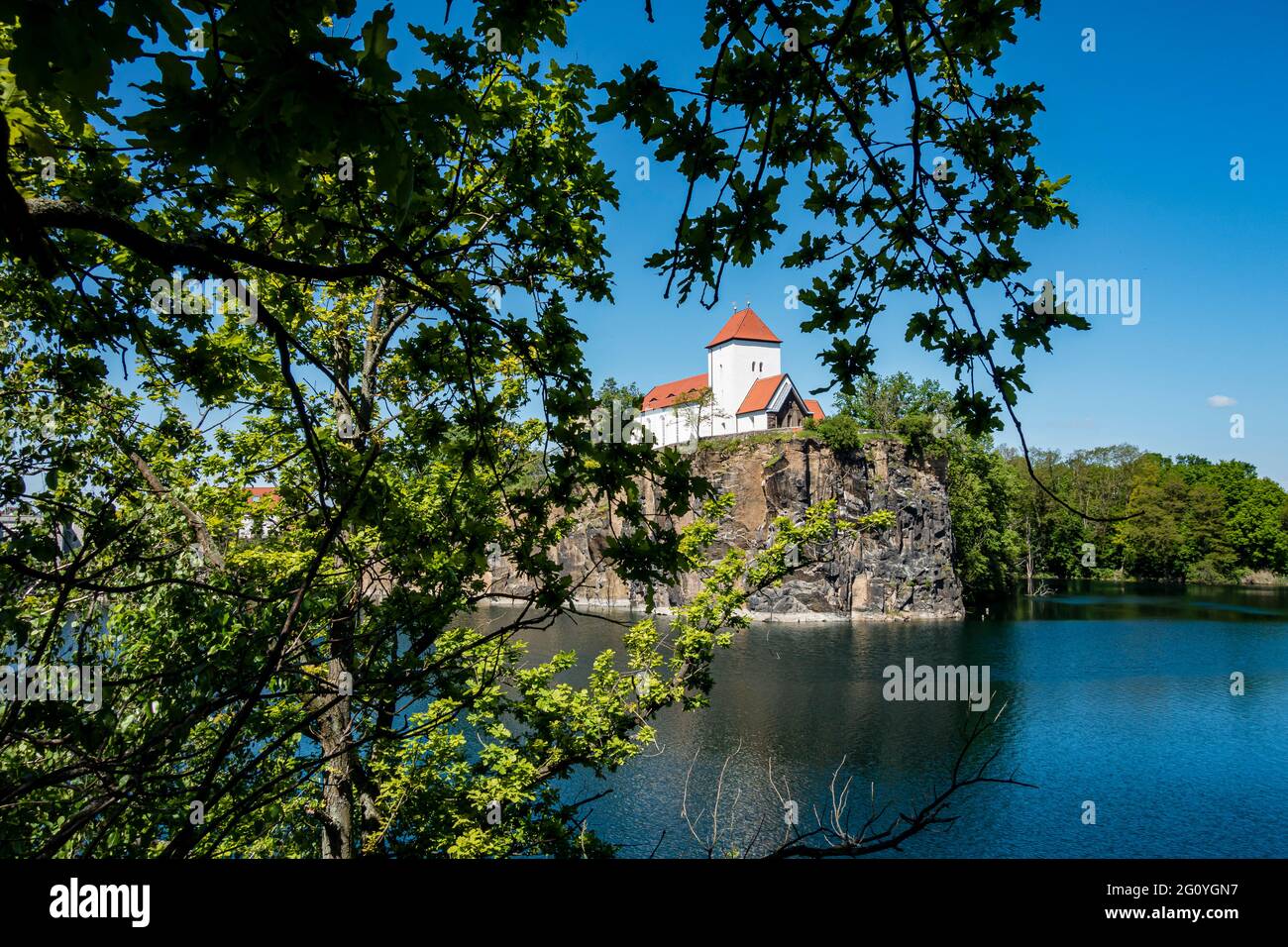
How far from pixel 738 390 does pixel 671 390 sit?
826 centimetres

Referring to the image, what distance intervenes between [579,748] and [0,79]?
23.2 ft

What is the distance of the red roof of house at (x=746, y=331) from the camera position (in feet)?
202

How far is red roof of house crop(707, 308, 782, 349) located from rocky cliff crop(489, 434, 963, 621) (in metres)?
17.3

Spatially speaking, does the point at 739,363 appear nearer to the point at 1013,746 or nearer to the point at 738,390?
the point at 738,390

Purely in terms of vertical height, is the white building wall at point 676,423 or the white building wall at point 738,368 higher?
the white building wall at point 738,368

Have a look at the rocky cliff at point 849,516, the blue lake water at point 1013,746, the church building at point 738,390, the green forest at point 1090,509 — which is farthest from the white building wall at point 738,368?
the blue lake water at point 1013,746

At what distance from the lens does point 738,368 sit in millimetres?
61469

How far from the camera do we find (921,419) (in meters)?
42.9

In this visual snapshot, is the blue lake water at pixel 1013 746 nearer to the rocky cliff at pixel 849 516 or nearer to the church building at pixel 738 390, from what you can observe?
the rocky cliff at pixel 849 516

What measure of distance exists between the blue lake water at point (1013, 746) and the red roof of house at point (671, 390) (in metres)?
32.2

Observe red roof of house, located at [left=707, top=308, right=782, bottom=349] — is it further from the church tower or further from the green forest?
the green forest

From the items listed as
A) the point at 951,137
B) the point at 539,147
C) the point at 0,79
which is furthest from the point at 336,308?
the point at 951,137

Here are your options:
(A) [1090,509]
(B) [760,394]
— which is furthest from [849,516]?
(A) [1090,509]
